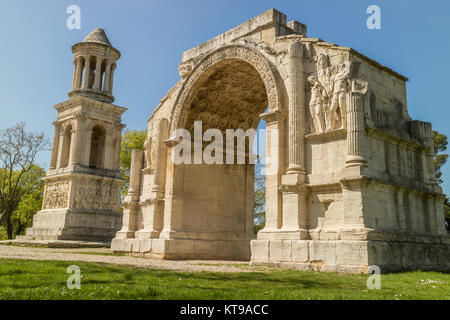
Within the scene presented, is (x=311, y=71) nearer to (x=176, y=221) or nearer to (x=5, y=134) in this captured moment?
(x=176, y=221)

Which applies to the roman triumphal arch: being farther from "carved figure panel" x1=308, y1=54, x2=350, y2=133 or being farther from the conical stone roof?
the conical stone roof

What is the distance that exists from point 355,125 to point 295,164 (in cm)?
200

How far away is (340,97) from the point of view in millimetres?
10945

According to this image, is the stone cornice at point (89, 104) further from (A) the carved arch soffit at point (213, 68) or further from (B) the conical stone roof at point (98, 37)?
(A) the carved arch soffit at point (213, 68)

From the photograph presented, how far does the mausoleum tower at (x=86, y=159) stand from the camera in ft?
87.8

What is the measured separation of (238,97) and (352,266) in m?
9.35

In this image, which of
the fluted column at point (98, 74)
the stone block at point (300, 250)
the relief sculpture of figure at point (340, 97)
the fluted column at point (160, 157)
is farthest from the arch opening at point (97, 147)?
the relief sculpture of figure at point (340, 97)

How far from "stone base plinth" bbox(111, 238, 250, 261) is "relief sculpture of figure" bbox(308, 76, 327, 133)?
6717 mm

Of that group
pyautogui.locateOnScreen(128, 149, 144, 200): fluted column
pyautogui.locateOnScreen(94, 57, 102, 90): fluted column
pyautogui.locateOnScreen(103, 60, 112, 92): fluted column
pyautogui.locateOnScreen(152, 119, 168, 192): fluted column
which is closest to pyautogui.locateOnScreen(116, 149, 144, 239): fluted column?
pyautogui.locateOnScreen(128, 149, 144, 200): fluted column

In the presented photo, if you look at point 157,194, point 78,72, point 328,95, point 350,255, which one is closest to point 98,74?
point 78,72

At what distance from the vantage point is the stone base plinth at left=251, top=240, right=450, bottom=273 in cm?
951
